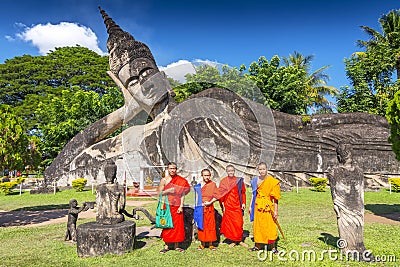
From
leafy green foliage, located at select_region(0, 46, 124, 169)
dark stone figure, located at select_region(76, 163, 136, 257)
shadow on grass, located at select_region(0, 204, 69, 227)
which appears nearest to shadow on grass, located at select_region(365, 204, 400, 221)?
dark stone figure, located at select_region(76, 163, 136, 257)

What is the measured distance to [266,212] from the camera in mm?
5598

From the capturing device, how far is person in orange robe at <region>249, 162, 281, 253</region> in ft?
18.1

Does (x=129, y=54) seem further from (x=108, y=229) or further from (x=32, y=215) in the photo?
(x=108, y=229)

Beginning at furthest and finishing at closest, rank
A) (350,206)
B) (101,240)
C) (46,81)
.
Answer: (46,81) < (101,240) < (350,206)

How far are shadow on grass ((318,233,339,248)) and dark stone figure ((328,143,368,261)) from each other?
2.17 ft

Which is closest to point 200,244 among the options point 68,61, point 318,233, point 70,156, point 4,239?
point 318,233

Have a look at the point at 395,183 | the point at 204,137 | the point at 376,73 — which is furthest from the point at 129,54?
the point at 376,73

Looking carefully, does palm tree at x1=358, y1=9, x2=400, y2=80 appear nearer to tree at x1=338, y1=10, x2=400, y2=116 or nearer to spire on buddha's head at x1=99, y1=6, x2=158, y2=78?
tree at x1=338, y1=10, x2=400, y2=116

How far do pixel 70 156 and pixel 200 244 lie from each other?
12.0 meters

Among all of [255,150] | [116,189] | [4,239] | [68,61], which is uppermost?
[68,61]

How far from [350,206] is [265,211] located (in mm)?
1271

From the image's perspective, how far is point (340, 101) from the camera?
2455 cm

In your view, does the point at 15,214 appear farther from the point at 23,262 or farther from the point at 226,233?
the point at 226,233

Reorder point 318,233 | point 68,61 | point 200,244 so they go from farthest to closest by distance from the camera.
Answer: point 68,61 → point 318,233 → point 200,244
